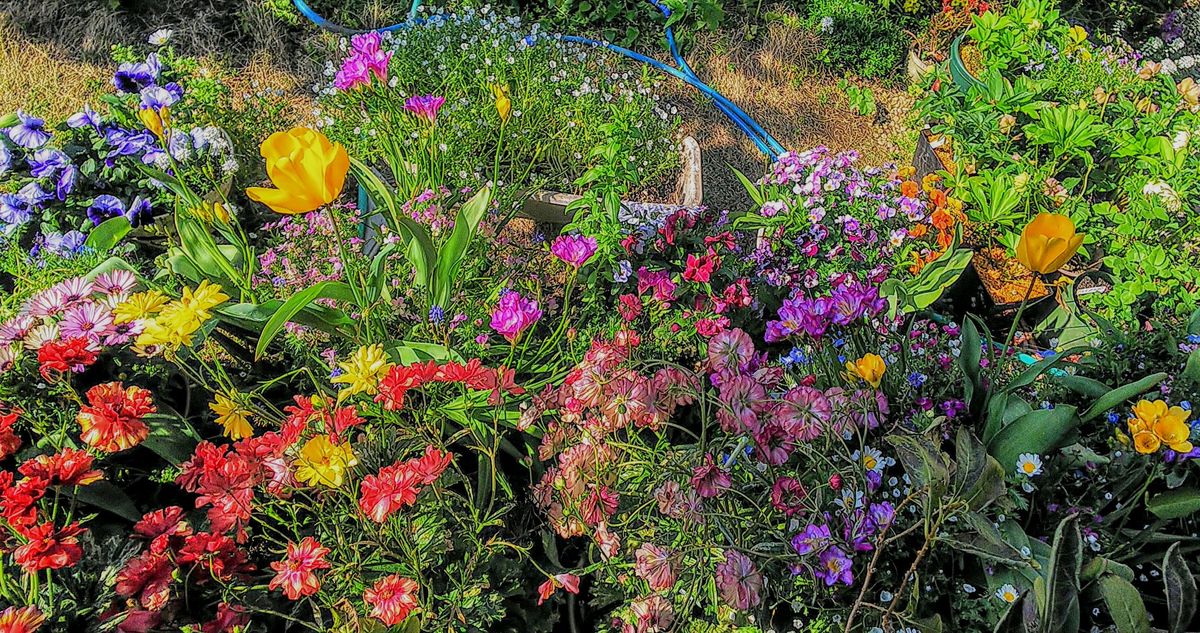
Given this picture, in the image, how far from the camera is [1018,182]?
1.89 m

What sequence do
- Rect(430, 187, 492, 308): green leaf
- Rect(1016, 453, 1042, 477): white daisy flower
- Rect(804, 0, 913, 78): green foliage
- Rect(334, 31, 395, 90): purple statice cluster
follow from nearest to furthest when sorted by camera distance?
Rect(1016, 453, 1042, 477): white daisy flower
Rect(430, 187, 492, 308): green leaf
Rect(334, 31, 395, 90): purple statice cluster
Rect(804, 0, 913, 78): green foliage

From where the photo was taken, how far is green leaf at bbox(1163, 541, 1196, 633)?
91 centimetres

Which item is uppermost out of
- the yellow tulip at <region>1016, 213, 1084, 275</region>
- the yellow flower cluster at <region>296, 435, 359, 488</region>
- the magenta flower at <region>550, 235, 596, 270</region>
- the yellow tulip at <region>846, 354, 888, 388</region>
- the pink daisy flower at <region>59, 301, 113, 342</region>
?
the yellow tulip at <region>1016, 213, 1084, 275</region>

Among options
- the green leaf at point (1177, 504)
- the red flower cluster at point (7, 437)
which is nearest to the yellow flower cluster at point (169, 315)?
the red flower cluster at point (7, 437)

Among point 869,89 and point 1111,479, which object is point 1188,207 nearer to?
point 1111,479

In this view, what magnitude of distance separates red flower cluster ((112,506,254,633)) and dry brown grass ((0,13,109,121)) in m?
1.85

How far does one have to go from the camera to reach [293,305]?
3.48 feet

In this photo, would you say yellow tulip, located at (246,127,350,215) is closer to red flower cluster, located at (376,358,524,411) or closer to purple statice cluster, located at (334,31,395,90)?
red flower cluster, located at (376,358,524,411)

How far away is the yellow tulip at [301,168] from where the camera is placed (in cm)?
92

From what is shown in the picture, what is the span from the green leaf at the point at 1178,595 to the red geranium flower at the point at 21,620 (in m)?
1.24

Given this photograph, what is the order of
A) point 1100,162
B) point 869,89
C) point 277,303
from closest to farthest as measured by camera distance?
point 277,303 < point 1100,162 < point 869,89

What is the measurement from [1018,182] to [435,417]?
1526 millimetres

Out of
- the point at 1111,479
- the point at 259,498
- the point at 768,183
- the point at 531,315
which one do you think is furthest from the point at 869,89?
the point at 259,498

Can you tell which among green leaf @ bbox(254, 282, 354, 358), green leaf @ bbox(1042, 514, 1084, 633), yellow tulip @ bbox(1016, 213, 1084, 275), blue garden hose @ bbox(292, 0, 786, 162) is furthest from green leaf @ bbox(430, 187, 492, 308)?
blue garden hose @ bbox(292, 0, 786, 162)
